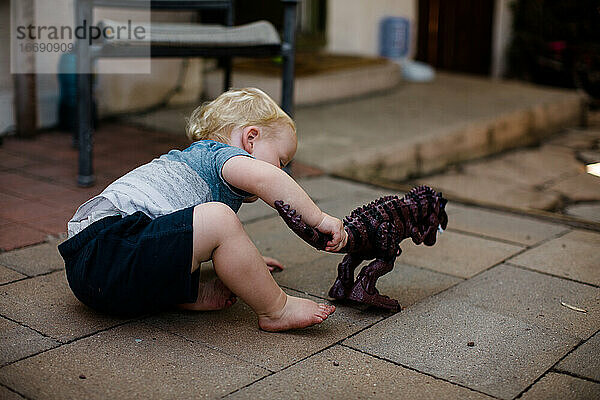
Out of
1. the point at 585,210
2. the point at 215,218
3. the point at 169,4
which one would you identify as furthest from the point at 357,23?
the point at 215,218

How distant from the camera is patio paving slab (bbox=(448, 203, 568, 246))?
255 centimetres

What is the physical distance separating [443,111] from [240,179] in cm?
311

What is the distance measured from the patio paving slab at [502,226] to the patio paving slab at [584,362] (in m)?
0.81

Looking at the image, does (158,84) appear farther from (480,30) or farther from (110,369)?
(480,30)

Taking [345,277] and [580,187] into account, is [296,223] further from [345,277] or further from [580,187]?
[580,187]

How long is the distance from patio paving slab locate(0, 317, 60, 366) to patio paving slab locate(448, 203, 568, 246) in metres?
1.54

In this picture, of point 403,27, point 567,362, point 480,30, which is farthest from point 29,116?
point 480,30

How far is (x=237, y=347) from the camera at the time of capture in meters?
1.60

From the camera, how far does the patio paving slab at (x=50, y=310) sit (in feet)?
5.42

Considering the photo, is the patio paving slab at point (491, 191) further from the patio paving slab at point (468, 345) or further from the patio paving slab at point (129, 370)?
the patio paving slab at point (129, 370)

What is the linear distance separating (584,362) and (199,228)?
35.9 inches

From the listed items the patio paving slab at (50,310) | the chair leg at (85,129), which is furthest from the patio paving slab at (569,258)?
the chair leg at (85,129)

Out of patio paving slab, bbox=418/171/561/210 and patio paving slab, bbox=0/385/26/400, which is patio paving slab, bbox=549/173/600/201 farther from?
patio paving slab, bbox=0/385/26/400

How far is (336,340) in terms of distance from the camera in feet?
5.48
